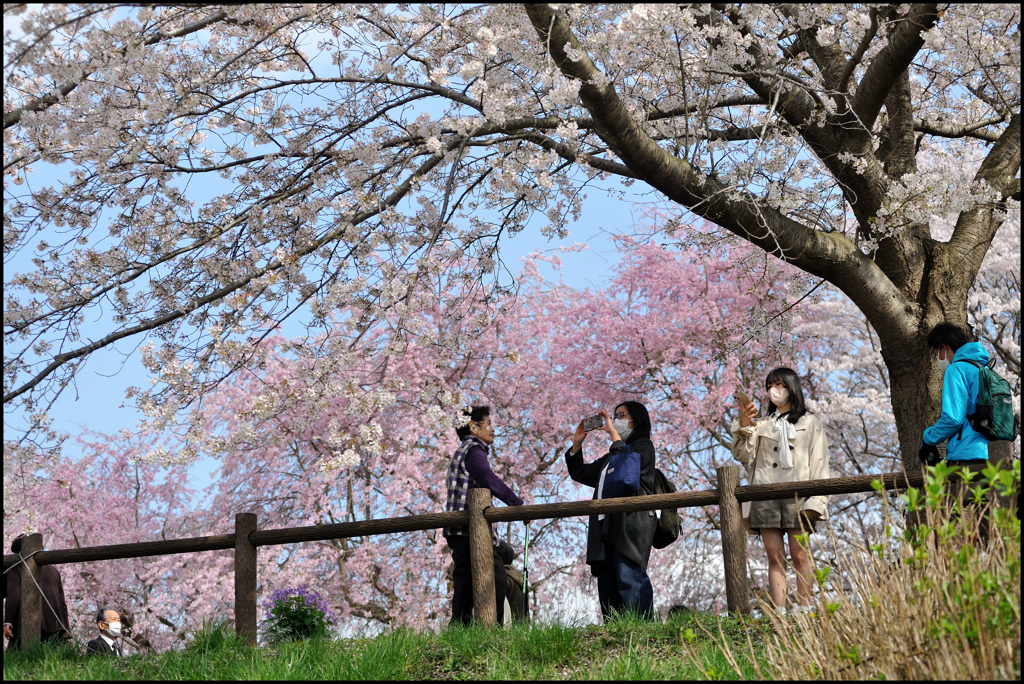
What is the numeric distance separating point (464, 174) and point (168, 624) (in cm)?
804

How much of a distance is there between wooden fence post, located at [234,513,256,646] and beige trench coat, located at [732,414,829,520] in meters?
3.32

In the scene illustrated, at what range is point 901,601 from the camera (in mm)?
2787

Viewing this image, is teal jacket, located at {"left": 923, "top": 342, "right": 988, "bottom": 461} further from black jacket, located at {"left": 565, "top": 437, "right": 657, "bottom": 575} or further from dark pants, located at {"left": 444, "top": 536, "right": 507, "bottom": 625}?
dark pants, located at {"left": 444, "top": 536, "right": 507, "bottom": 625}

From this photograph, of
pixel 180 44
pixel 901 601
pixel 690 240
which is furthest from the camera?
pixel 690 240

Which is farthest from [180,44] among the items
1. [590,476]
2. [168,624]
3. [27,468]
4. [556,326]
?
[168,624]

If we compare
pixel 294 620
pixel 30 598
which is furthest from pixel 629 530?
pixel 30 598

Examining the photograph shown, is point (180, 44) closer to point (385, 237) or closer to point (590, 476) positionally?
point (385, 237)

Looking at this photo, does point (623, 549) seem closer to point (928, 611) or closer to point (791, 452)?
point (791, 452)

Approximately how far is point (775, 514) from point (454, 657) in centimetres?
214

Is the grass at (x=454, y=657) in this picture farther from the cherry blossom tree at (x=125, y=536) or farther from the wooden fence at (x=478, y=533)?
the cherry blossom tree at (x=125, y=536)

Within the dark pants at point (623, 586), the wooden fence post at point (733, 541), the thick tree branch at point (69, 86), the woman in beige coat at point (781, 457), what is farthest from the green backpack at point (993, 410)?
the thick tree branch at point (69, 86)

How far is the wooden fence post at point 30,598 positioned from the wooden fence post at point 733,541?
16.5ft

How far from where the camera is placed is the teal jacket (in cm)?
467

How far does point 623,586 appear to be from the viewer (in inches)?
212
